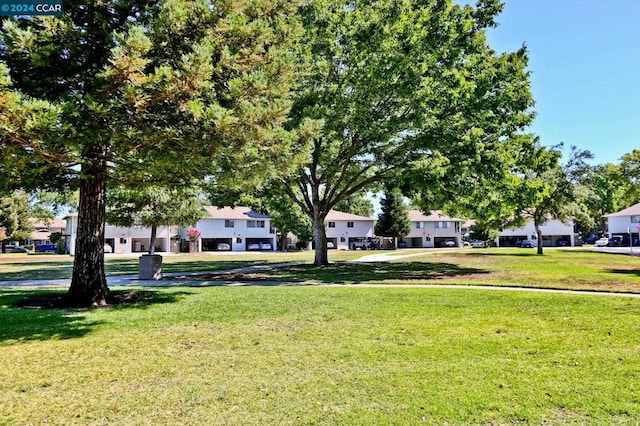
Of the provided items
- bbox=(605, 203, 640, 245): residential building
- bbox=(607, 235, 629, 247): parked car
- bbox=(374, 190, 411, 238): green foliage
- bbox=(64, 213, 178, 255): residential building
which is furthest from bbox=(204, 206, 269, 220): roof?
bbox=(605, 203, 640, 245): residential building

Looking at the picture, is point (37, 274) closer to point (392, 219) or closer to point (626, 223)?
point (392, 219)

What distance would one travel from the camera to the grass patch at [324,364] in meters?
4.57

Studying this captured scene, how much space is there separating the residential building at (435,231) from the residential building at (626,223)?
2261 cm

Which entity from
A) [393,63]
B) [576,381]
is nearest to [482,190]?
[393,63]

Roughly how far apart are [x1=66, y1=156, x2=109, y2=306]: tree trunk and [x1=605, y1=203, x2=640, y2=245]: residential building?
72710mm

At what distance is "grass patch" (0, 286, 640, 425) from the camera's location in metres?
4.57

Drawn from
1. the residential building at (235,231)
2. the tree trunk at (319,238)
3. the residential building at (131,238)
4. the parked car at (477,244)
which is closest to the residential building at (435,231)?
the parked car at (477,244)

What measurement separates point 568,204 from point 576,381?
43.0m

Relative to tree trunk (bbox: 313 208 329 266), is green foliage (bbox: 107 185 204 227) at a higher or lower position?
higher

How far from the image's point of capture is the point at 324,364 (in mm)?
6156

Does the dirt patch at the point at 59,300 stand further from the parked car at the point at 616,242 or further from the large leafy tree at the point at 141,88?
the parked car at the point at 616,242

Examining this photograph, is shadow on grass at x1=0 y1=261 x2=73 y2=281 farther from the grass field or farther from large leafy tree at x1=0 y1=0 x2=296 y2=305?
large leafy tree at x1=0 y1=0 x2=296 y2=305

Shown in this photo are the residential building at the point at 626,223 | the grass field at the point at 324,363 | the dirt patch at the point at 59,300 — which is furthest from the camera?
the residential building at the point at 626,223

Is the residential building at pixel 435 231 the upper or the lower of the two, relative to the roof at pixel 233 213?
lower
